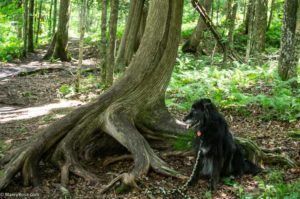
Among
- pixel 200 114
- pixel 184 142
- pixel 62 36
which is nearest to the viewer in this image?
pixel 200 114

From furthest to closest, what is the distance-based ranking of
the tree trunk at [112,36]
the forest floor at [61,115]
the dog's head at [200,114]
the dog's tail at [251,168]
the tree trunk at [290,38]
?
the tree trunk at [112,36] < the tree trunk at [290,38] < the dog's tail at [251,168] < the forest floor at [61,115] < the dog's head at [200,114]

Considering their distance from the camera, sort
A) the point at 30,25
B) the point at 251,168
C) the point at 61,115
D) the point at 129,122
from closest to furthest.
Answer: the point at 251,168, the point at 129,122, the point at 61,115, the point at 30,25

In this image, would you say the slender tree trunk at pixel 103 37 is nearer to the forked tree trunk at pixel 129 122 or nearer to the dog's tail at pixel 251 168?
the forked tree trunk at pixel 129 122

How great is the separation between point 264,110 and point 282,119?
0.82m

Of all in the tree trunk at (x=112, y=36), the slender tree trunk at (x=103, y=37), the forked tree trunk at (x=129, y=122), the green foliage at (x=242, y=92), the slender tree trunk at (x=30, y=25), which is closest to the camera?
the forked tree trunk at (x=129, y=122)

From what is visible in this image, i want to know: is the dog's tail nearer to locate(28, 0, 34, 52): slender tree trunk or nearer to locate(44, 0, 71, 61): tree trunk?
locate(44, 0, 71, 61): tree trunk

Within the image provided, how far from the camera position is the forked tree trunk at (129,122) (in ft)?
20.8

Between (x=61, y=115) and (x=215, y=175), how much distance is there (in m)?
5.70

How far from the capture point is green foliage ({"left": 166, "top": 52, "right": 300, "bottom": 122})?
960 centimetres

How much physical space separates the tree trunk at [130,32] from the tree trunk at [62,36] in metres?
6.96

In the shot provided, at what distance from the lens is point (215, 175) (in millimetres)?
6102

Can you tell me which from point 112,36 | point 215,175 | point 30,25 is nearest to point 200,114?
point 215,175

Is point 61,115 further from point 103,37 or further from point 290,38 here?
point 290,38

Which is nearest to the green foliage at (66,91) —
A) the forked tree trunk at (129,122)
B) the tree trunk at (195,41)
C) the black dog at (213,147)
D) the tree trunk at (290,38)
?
the forked tree trunk at (129,122)
